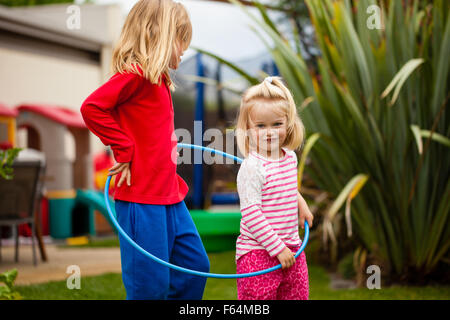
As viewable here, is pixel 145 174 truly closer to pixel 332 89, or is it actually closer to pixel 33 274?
pixel 332 89

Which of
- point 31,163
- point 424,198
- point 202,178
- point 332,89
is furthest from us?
point 202,178

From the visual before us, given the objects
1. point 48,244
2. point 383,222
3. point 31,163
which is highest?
point 31,163

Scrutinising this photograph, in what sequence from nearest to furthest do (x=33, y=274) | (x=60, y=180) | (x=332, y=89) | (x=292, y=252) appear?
(x=292, y=252)
(x=332, y=89)
(x=33, y=274)
(x=60, y=180)

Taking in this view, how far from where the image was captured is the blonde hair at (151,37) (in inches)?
75.6

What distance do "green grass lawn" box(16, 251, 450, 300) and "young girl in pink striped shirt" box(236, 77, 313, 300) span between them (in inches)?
58.9

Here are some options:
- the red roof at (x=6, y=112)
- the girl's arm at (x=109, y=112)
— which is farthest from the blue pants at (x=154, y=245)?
the red roof at (x=6, y=112)

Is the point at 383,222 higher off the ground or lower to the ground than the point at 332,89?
lower

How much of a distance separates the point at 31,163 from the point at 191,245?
3260 mm

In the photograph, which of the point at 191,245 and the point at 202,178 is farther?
the point at 202,178

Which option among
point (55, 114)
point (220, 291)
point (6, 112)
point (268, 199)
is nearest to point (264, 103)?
point (268, 199)

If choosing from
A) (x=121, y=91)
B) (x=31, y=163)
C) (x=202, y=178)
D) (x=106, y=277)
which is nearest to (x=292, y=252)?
(x=121, y=91)

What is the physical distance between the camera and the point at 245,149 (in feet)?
6.39

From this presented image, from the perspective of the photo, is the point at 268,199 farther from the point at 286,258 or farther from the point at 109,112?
the point at 109,112

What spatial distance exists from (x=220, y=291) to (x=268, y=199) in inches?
75.1
